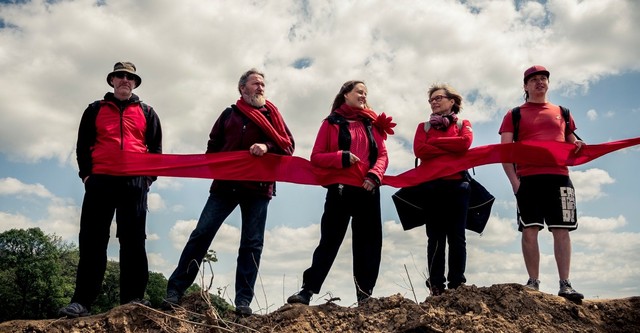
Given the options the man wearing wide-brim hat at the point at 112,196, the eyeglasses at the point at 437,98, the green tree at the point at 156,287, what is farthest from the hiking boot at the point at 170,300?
the green tree at the point at 156,287

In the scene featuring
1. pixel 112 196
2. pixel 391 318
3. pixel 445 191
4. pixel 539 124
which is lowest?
pixel 391 318

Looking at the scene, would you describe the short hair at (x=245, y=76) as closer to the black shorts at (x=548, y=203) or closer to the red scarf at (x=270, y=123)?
the red scarf at (x=270, y=123)

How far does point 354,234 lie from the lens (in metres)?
6.22

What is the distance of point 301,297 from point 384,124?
2.10 metres

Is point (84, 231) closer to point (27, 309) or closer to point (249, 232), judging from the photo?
point (249, 232)

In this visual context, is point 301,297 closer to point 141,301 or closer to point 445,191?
point 141,301

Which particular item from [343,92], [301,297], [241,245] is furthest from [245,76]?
[301,297]

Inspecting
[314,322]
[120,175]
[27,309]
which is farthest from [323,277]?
[27,309]

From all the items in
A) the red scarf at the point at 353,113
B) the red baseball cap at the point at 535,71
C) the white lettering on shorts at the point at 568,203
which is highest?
the red baseball cap at the point at 535,71

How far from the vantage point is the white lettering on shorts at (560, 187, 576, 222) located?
252 inches

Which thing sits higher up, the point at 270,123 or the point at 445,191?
the point at 270,123

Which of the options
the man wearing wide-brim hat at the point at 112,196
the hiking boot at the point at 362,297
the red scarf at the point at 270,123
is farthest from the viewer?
the red scarf at the point at 270,123

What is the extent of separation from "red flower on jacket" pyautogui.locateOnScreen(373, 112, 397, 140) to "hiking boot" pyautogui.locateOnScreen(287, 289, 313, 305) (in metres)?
1.92

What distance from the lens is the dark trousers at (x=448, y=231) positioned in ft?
20.4
